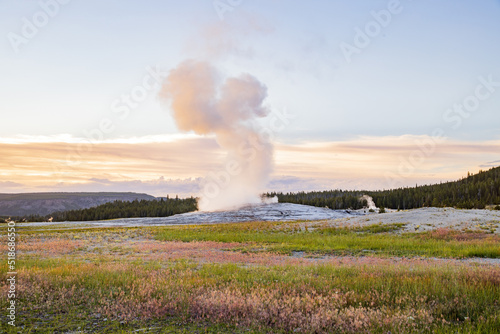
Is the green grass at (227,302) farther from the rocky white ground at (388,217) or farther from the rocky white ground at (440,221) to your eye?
the rocky white ground at (388,217)

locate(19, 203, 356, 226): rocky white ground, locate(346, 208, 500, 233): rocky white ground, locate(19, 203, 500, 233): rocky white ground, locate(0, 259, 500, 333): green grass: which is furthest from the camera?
locate(19, 203, 356, 226): rocky white ground

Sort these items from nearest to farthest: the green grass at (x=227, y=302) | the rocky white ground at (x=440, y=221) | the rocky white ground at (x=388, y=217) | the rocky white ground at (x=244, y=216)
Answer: the green grass at (x=227, y=302)
the rocky white ground at (x=440, y=221)
the rocky white ground at (x=388, y=217)
the rocky white ground at (x=244, y=216)

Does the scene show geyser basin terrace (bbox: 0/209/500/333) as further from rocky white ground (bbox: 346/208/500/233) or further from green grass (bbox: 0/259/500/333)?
rocky white ground (bbox: 346/208/500/233)

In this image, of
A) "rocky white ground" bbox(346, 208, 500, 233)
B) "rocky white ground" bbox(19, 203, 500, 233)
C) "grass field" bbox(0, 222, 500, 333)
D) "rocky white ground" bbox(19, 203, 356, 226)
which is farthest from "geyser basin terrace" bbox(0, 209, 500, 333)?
"rocky white ground" bbox(19, 203, 356, 226)

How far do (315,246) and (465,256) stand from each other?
33.6ft

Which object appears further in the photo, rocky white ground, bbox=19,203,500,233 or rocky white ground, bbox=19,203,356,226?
rocky white ground, bbox=19,203,356,226

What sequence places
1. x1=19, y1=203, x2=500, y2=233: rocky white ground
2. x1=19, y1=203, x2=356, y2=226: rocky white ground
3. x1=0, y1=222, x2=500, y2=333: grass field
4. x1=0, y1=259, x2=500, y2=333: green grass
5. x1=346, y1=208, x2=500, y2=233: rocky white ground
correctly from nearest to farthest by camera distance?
x1=0, y1=222, x2=500, y2=333: grass field, x1=0, y1=259, x2=500, y2=333: green grass, x1=346, y1=208, x2=500, y2=233: rocky white ground, x1=19, y1=203, x2=500, y2=233: rocky white ground, x1=19, y1=203, x2=356, y2=226: rocky white ground

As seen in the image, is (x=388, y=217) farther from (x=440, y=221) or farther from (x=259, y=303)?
(x=259, y=303)

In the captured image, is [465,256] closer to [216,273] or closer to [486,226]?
[216,273]

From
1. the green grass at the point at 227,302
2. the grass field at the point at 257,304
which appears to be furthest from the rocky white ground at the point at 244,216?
the grass field at the point at 257,304

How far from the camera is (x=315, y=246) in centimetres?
2744

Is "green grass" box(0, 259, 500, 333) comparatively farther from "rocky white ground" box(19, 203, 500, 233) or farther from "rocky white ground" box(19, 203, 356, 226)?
"rocky white ground" box(19, 203, 356, 226)

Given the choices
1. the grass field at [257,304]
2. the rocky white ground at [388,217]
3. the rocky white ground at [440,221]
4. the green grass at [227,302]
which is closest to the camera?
the grass field at [257,304]

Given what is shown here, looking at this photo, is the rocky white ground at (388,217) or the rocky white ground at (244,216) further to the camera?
the rocky white ground at (244,216)
